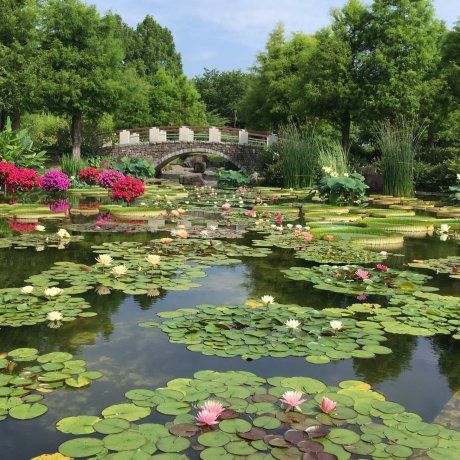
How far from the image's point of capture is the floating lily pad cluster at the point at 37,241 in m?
6.68

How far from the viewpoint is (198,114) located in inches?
1829

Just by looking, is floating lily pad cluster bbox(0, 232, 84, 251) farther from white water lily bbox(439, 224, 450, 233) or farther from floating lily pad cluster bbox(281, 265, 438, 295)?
white water lily bbox(439, 224, 450, 233)

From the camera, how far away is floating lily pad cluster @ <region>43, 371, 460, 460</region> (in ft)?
7.23

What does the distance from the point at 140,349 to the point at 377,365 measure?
4.90 feet

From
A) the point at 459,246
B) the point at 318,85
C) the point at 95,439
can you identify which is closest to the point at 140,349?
the point at 95,439

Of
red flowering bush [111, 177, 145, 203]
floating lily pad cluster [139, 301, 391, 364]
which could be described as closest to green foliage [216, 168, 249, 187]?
red flowering bush [111, 177, 145, 203]

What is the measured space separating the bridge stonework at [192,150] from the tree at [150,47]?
89.3 ft

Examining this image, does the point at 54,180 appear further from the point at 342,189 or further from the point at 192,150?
the point at 192,150

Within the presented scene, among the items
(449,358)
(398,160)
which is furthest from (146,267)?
(398,160)

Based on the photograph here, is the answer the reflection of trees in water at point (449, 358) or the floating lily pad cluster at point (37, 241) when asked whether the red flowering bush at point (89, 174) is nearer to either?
the floating lily pad cluster at point (37, 241)

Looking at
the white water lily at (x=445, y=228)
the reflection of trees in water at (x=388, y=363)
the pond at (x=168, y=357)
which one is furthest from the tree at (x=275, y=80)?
the reflection of trees in water at (x=388, y=363)

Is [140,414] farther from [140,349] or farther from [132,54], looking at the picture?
[132,54]

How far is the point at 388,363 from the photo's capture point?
129 inches

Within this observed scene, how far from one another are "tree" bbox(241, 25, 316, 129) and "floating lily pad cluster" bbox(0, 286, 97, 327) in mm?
27873
